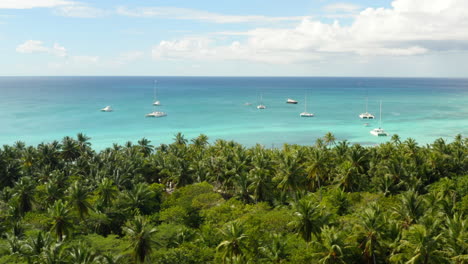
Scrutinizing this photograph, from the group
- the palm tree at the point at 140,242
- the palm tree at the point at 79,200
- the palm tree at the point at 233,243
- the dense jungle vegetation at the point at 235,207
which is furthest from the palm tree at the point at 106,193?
the palm tree at the point at 233,243

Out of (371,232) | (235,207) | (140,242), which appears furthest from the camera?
(235,207)

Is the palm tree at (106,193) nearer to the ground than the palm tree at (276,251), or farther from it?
farther from it

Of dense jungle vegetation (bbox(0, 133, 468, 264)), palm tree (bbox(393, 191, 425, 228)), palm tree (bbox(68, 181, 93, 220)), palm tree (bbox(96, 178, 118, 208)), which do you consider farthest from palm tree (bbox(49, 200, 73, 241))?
palm tree (bbox(393, 191, 425, 228))

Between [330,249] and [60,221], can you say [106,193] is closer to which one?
[60,221]

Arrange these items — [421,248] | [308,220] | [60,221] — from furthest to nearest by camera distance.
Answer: [60,221] → [308,220] → [421,248]

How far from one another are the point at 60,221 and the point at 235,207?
74.7ft

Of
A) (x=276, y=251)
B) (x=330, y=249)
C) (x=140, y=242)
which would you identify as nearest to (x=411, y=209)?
(x=330, y=249)

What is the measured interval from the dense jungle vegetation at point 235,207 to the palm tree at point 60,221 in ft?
0.37

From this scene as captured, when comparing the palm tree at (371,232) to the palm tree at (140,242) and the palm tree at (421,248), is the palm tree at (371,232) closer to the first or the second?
the palm tree at (421,248)

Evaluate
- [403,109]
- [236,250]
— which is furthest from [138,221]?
[403,109]

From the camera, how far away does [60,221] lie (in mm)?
43719

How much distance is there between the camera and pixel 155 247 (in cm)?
4203

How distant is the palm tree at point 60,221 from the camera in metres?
43.5

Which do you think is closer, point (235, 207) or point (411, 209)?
point (411, 209)
